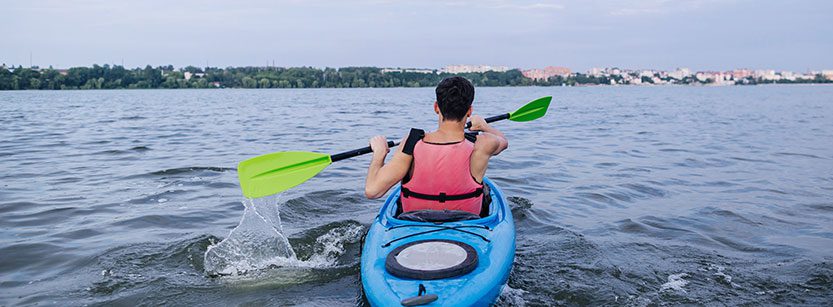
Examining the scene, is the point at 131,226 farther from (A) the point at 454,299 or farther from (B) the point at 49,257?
(A) the point at 454,299

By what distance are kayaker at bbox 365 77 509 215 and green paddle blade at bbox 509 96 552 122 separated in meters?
2.35

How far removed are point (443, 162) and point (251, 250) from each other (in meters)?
2.03

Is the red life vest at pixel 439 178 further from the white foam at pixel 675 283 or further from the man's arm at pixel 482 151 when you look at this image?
the white foam at pixel 675 283

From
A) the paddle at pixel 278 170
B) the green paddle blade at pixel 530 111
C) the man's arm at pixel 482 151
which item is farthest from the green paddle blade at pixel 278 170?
the green paddle blade at pixel 530 111

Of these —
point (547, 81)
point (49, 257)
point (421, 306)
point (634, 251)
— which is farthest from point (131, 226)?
point (547, 81)

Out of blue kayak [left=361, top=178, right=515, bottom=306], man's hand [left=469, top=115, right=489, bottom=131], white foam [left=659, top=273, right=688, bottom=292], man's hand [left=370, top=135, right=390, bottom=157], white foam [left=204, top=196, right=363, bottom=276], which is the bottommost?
white foam [left=659, top=273, right=688, bottom=292]

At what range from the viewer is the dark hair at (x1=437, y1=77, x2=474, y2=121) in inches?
152

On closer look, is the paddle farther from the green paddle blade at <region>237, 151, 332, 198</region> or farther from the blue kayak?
the blue kayak

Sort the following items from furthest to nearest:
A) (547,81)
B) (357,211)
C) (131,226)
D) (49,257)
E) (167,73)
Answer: (547,81) → (167,73) → (357,211) → (131,226) → (49,257)

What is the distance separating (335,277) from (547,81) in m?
93.8

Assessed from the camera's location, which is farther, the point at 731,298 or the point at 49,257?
the point at 49,257

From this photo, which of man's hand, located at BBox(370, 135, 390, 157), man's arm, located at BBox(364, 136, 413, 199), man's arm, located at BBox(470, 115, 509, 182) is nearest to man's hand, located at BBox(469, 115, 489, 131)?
man's arm, located at BBox(470, 115, 509, 182)

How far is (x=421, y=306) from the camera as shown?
10.0ft

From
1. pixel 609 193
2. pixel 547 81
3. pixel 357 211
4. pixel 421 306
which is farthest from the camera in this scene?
pixel 547 81
